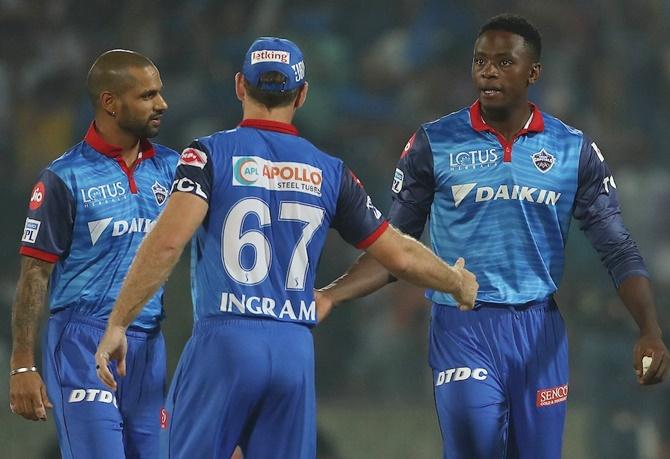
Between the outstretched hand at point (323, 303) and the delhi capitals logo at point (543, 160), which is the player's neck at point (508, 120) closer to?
the delhi capitals logo at point (543, 160)

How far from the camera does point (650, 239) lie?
386 inches

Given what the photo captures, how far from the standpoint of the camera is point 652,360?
4574mm

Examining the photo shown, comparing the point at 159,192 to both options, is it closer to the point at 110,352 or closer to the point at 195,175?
the point at 195,175

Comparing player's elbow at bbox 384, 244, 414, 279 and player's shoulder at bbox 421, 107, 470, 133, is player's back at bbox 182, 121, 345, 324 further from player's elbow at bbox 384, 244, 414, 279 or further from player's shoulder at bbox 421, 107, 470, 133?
player's shoulder at bbox 421, 107, 470, 133

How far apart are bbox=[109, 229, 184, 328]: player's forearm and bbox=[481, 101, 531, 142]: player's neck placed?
A: 68.4 inches

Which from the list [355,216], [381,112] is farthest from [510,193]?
[381,112]

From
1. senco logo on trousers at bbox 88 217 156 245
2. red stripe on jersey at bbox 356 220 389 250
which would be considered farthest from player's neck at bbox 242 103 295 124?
senco logo on trousers at bbox 88 217 156 245

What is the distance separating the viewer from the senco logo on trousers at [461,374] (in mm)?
4602

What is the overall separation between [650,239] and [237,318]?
6673 mm

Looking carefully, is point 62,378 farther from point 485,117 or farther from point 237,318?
point 485,117

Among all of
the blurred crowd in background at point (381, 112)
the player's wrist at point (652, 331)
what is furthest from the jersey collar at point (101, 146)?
the blurred crowd in background at point (381, 112)

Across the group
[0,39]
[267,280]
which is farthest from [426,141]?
[0,39]

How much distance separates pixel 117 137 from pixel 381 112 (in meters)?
5.52

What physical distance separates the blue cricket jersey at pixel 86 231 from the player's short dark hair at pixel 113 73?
0.34 meters
